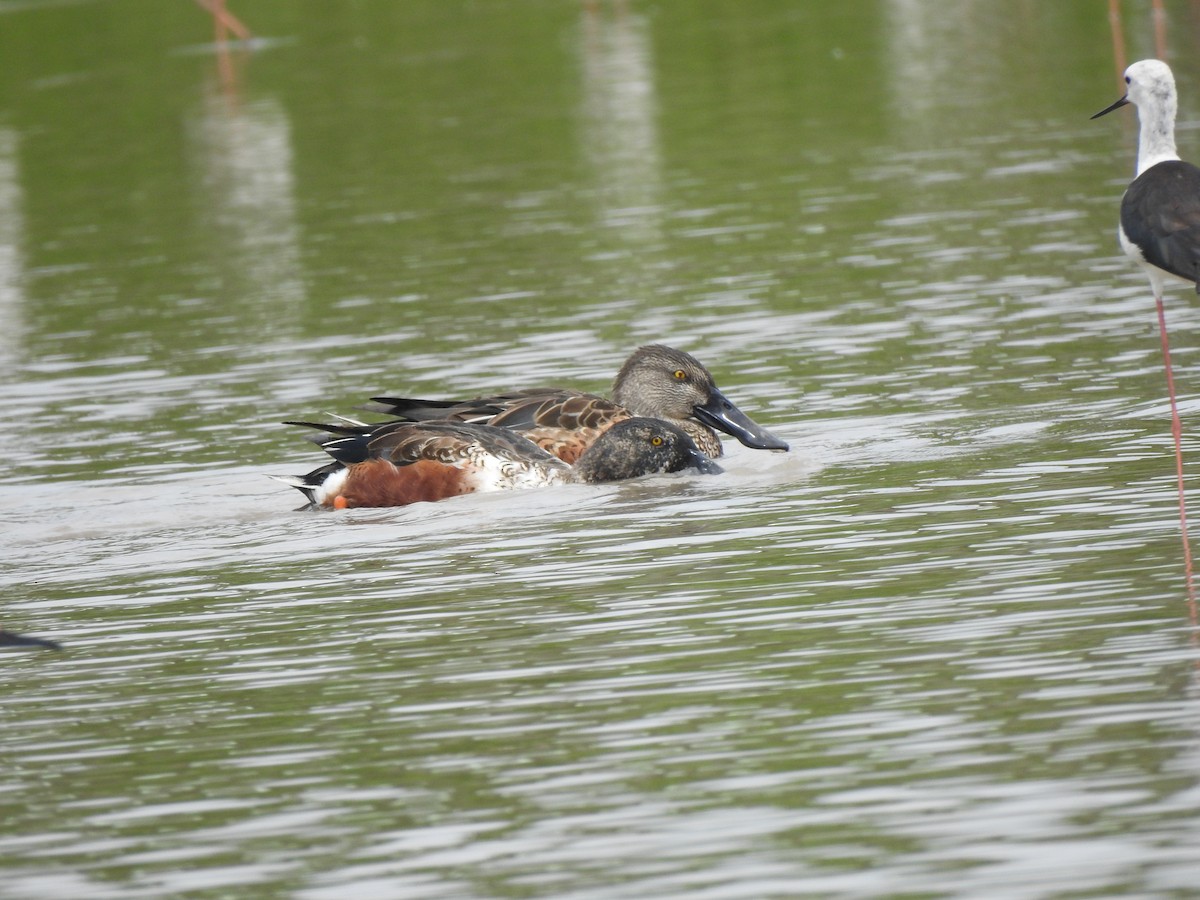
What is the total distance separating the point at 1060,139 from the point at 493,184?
6.89m

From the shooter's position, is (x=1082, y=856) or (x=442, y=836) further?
(x=442, y=836)

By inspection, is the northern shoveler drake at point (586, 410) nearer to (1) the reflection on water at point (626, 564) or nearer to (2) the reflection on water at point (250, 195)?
(1) the reflection on water at point (626, 564)

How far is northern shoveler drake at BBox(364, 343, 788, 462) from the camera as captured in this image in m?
13.9

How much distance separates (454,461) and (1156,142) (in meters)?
4.19

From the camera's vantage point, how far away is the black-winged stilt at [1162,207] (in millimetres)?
11664

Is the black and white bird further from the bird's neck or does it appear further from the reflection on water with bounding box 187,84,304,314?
the reflection on water with bounding box 187,84,304,314

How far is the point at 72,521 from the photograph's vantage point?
44.4 ft

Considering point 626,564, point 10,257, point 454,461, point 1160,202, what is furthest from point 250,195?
point 626,564

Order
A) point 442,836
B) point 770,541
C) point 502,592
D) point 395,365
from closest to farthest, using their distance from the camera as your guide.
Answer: point 442,836
point 502,592
point 770,541
point 395,365

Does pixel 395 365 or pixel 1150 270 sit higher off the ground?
pixel 1150 270

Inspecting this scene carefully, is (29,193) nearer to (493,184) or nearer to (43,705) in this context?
(493,184)

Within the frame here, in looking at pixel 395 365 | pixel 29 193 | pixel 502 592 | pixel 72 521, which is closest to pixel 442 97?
pixel 29 193

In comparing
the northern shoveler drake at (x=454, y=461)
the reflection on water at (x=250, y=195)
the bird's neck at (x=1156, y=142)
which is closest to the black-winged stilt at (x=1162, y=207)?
the bird's neck at (x=1156, y=142)

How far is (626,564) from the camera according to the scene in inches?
435
